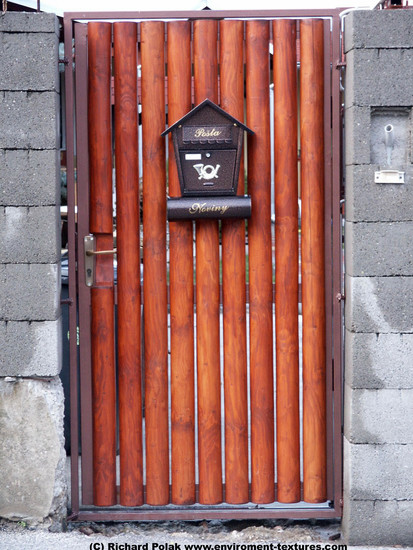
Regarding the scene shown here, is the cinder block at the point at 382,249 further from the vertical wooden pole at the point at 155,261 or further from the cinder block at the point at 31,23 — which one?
the cinder block at the point at 31,23

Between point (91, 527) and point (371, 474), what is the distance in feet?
5.06

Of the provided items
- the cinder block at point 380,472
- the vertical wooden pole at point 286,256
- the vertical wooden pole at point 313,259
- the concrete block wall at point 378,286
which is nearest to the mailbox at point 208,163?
the vertical wooden pole at point 286,256

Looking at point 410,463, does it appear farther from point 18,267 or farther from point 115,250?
point 18,267

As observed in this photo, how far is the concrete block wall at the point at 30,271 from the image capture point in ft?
11.4

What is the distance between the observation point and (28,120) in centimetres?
349

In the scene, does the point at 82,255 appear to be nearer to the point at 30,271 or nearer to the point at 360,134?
the point at 30,271

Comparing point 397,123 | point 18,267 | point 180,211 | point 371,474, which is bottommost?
point 371,474

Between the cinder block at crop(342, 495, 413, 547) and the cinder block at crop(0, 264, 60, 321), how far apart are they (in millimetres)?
1843

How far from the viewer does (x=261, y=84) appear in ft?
12.1

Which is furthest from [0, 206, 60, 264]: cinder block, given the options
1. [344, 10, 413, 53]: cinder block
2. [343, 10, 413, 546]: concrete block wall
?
[344, 10, 413, 53]: cinder block

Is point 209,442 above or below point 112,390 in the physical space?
below

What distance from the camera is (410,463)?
143 inches

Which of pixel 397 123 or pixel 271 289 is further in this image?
pixel 271 289

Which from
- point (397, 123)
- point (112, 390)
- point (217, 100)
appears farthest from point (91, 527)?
point (397, 123)
